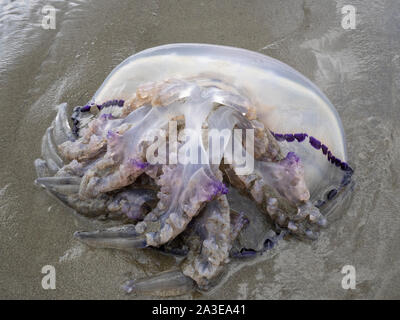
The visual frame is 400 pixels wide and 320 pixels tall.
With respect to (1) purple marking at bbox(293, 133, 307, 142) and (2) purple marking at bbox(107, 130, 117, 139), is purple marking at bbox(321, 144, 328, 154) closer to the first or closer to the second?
(1) purple marking at bbox(293, 133, 307, 142)

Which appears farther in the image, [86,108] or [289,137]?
[86,108]

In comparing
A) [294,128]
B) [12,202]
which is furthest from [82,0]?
[294,128]

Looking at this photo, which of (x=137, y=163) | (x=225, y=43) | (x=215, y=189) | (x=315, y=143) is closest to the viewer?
(x=215, y=189)

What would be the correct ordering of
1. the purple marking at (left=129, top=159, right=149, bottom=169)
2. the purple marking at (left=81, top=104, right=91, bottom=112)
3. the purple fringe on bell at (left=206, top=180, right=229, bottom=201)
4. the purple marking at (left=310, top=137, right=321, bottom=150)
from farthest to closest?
the purple marking at (left=81, top=104, right=91, bottom=112), the purple marking at (left=310, top=137, right=321, bottom=150), the purple marking at (left=129, top=159, right=149, bottom=169), the purple fringe on bell at (left=206, top=180, right=229, bottom=201)

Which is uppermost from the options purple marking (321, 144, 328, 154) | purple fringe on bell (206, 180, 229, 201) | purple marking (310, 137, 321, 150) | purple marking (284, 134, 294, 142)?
purple marking (284, 134, 294, 142)

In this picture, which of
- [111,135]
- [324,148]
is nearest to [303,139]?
[324,148]

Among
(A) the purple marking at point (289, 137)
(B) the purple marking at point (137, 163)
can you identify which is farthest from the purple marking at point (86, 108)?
(A) the purple marking at point (289, 137)

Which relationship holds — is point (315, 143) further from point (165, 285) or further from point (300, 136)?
point (165, 285)

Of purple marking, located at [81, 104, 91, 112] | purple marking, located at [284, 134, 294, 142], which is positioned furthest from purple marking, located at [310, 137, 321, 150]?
purple marking, located at [81, 104, 91, 112]

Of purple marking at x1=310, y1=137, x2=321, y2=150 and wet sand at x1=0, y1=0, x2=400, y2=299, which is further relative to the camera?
purple marking at x1=310, y1=137, x2=321, y2=150
